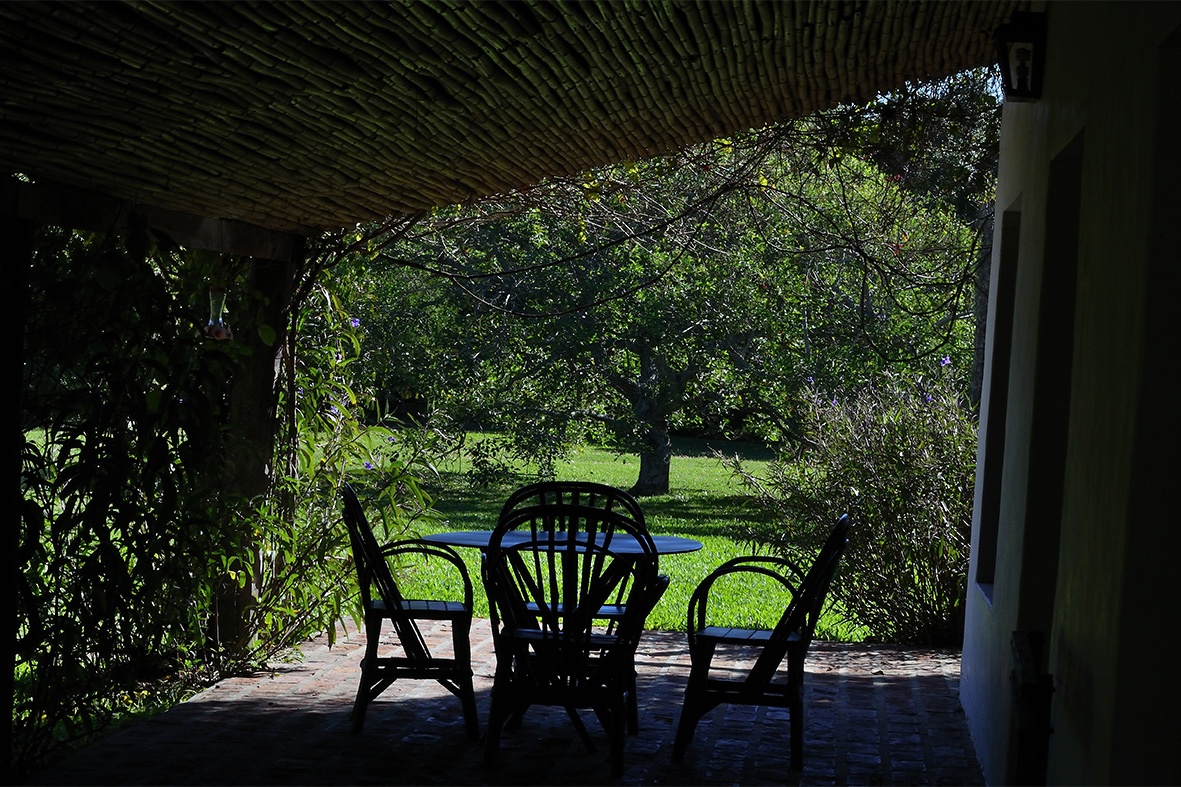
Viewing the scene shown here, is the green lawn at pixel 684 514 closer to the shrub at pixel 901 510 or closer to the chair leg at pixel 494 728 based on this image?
the shrub at pixel 901 510

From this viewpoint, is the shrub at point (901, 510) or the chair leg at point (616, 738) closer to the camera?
the chair leg at point (616, 738)

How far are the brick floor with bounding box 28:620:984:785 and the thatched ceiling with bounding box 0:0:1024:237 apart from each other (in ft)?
6.37

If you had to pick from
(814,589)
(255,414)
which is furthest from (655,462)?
(814,589)

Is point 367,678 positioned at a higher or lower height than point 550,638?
lower

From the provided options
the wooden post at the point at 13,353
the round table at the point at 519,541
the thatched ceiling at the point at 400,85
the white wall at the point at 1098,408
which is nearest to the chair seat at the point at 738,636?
the round table at the point at 519,541

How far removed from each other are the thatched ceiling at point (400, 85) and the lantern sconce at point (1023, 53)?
0.20 metres

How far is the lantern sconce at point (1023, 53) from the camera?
151 inches

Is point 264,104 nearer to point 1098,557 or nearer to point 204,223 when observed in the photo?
point 204,223

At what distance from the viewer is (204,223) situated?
4.88m

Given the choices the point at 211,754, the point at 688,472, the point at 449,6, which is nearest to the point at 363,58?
the point at 449,6

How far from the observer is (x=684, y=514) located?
15.1 meters

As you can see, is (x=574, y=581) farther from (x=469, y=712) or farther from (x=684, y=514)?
(x=684, y=514)

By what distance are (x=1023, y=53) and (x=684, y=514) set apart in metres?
11.5

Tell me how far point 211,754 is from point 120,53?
250 centimetres
